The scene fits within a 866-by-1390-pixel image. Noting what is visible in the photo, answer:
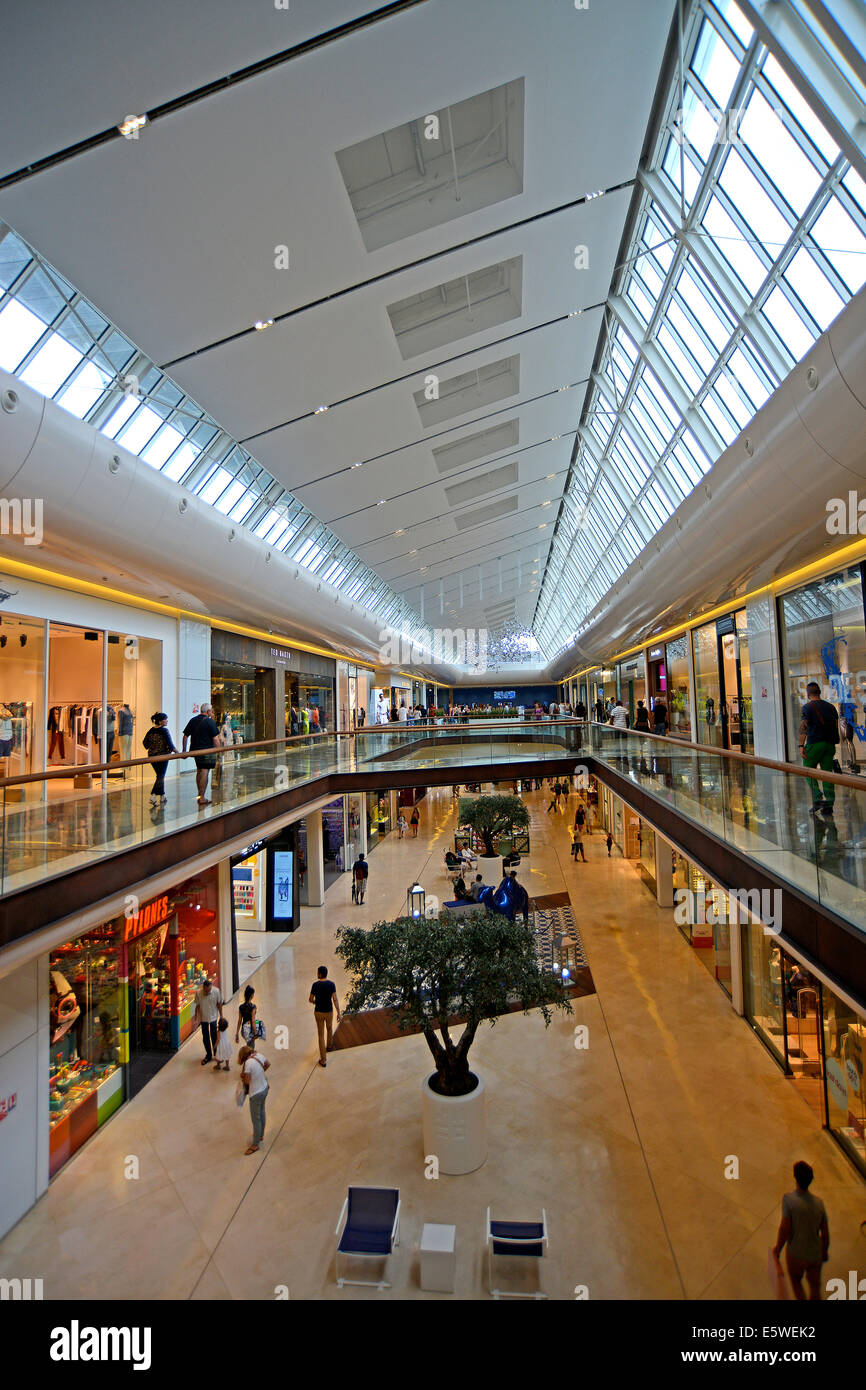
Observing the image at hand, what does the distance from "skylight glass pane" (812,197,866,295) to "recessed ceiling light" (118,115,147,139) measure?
7161 mm

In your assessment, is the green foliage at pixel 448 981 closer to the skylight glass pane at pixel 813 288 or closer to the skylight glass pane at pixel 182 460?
the skylight glass pane at pixel 813 288

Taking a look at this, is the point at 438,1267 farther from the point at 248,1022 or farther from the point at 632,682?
the point at 632,682

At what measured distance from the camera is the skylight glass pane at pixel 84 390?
31.4 feet

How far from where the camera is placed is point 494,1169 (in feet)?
23.3

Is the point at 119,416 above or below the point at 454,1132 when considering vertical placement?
above

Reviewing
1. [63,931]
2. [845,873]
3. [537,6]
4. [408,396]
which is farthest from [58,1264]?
[408,396]

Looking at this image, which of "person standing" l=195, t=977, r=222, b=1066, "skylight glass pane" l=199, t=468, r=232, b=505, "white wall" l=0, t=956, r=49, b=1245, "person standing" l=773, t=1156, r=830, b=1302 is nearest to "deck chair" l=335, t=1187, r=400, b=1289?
"person standing" l=773, t=1156, r=830, b=1302

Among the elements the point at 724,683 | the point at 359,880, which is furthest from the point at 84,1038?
the point at 724,683

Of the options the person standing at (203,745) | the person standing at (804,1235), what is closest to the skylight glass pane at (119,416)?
the person standing at (203,745)

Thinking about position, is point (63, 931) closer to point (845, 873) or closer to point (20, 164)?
point (845, 873)

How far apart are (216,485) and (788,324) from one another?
37.4 feet

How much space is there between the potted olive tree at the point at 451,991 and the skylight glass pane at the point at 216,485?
10.6 meters

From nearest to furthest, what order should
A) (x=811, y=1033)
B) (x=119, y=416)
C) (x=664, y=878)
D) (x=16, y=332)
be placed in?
(x=811, y=1033)
(x=16, y=332)
(x=119, y=416)
(x=664, y=878)

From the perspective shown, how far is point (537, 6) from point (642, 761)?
10.2 meters
